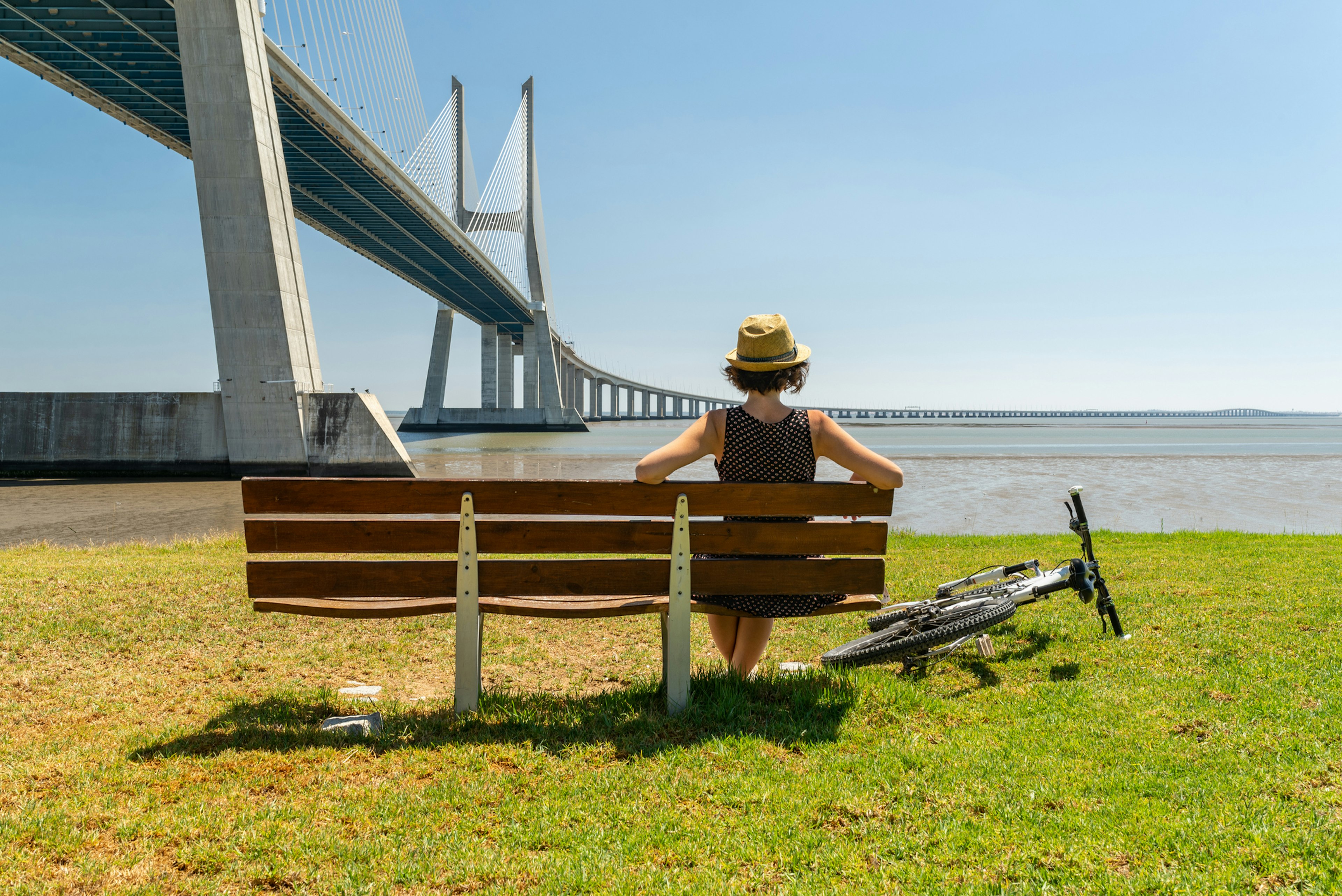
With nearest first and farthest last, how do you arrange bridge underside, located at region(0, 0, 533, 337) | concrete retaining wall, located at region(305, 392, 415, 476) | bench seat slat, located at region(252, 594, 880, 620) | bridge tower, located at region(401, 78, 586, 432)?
bench seat slat, located at region(252, 594, 880, 620), concrete retaining wall, located at region(305, 392, 415, 476), bridge underside, located at region(0, 0, 533, 337), bridge tower, located at region(401, 78, 586, 432)

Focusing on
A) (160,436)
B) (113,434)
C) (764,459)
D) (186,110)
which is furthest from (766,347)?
(186,110)

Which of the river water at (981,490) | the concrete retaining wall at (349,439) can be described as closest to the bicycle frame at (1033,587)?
the river water at (981,490)

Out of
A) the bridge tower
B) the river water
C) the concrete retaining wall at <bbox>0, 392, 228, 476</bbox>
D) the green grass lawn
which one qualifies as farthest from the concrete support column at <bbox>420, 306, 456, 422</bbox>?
the green grass lawn

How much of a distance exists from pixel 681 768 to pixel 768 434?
1.20m

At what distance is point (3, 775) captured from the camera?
2.45m

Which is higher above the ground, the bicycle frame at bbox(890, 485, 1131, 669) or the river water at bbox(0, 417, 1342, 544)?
the bicycle frame at bbox(890, 485, 1131, 669)

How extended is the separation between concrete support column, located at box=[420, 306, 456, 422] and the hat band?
62187mm

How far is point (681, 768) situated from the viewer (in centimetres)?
247

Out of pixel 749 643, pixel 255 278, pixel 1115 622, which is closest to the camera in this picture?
pixel 749 643

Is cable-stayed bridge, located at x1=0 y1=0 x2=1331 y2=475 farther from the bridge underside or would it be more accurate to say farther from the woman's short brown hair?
the woman's short brown hair

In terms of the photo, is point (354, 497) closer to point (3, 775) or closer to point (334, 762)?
point (334, 762)

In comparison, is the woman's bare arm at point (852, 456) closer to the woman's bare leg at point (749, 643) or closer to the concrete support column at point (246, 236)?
the woman's bare leg at point (749, 643)

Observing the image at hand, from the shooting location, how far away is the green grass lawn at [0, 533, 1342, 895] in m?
1.92

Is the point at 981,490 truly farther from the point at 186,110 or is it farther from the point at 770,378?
the point at 186,110
